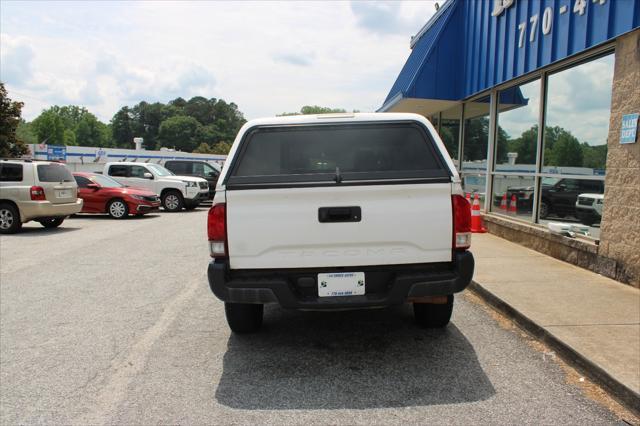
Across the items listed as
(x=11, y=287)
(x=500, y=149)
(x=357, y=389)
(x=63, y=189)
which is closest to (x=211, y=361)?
(x=357, y=389)

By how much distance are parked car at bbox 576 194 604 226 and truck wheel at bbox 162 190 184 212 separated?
1365cm

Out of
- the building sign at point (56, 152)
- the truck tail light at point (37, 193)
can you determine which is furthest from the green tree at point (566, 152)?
the building sign at point (56, 152)

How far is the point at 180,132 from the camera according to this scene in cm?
12662

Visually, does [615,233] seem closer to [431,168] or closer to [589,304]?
[589,304]

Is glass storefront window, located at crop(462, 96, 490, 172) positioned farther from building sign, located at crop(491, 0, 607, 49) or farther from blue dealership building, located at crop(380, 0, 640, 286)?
building sign, located at crop(491, 0, 607, 49)

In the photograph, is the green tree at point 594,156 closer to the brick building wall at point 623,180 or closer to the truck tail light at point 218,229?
the brick building wall at point 623,180

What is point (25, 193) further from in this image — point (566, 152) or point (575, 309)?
point (575, 309)

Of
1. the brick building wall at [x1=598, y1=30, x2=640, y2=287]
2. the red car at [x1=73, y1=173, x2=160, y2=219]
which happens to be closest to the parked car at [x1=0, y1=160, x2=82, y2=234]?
the red car at [x1=73, y1=173, x2=160, y2=219]

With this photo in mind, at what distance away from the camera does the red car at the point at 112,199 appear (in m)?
15.5

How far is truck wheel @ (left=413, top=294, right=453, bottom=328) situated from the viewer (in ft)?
15.6

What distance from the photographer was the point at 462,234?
391cm

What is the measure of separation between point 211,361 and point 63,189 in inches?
402

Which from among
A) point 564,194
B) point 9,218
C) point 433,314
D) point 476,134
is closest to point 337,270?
point 433,314

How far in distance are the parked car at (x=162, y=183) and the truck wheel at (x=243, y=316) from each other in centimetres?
1406
